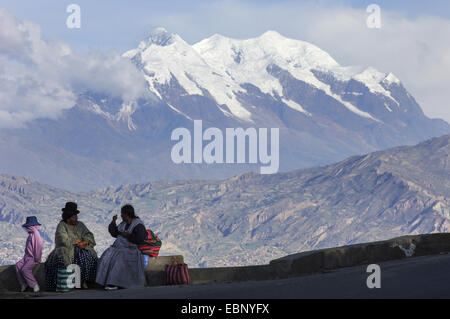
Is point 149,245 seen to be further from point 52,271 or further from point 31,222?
point 31,222

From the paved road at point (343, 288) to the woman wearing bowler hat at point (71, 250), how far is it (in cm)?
103

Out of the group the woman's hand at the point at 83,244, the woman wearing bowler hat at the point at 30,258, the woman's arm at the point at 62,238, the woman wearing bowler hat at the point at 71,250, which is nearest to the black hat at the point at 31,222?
the woman wearing bowler hat at the point at 30,258

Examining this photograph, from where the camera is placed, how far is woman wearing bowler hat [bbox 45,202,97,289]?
18625 millimetres

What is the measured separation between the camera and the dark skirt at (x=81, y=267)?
61.5 ft

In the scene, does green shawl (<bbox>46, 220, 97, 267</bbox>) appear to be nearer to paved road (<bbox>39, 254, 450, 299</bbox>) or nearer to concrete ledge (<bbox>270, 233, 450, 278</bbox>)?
paved road (<bbox>39, 254, 450, 299</bbox>)

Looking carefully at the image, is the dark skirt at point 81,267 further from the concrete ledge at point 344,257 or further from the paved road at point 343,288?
the concrete ledge at point 344,257

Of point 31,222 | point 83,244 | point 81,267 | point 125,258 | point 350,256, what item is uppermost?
point 31,222

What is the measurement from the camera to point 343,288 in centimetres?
1502

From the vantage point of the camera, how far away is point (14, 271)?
2027 centimetres

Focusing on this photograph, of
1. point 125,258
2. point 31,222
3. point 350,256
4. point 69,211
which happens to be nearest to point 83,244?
point 69,211

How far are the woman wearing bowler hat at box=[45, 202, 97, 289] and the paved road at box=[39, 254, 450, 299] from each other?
3.37 feet

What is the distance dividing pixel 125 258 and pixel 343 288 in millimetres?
5818
